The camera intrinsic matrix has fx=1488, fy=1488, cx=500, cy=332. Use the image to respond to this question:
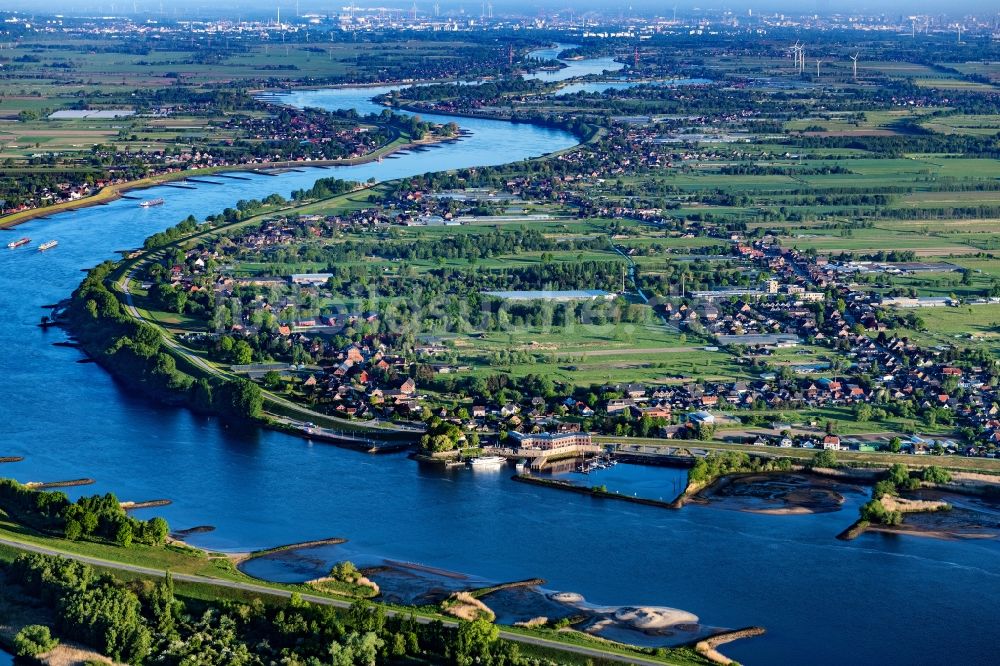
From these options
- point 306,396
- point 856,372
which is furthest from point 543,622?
point 856,372

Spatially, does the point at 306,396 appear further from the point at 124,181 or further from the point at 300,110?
the point at 300,110

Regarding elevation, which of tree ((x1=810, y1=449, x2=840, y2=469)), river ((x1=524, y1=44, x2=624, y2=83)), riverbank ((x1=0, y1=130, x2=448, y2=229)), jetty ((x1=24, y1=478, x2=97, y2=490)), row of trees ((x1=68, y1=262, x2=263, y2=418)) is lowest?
jetty ((x1=24, y1=478, x2=97, y2=490))

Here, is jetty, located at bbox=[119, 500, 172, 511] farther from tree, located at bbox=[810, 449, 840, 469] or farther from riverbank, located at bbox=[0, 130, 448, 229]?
riverbank, located at bbox=[0, 130, 448, 229]

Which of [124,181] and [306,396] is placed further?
[124,181]

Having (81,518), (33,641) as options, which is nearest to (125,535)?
(81,518)

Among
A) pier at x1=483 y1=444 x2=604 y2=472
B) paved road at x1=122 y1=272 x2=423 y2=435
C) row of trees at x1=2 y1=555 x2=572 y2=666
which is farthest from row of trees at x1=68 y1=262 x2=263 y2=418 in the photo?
row of trees at x1=2 y1=555 x2=572 y2=666

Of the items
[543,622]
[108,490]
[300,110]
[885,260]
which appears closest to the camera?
[543,622]

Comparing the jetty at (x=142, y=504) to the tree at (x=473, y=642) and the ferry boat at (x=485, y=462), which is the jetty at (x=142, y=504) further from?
the tree at (x=473, y=642)
